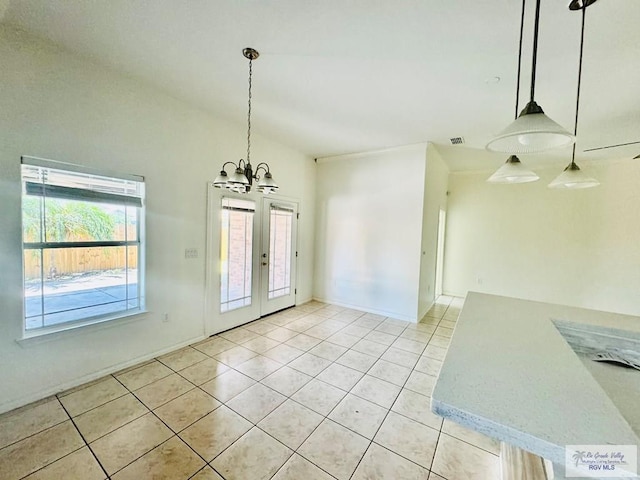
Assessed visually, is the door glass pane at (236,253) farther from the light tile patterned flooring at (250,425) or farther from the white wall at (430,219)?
the white wall at (430,219)

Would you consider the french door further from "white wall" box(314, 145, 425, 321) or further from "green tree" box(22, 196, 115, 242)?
"green tree" box(22, 196, 115, 242)

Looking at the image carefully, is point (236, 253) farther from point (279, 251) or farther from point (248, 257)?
point (279, 251)

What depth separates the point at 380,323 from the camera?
4.36 meters

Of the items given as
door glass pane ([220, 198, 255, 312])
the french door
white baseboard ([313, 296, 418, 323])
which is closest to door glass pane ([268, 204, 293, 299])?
the french door

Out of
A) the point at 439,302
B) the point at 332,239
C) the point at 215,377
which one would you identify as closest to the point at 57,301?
the point at 215,377

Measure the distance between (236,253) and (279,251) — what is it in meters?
0.96

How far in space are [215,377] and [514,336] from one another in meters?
2.66

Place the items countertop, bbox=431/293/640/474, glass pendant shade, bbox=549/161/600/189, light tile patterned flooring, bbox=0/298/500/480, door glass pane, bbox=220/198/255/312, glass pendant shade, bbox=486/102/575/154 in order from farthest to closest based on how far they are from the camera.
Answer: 1. door glass pane, bbox=220/198/255/312
2. glass pendant shade, bbox=549/161/600/189
3. light tile patterned flooring, bbox=0/298/500/480
4. glass pendant shade, bbox=486/102/575/154
5. countertop, bbox=431/293/640/474

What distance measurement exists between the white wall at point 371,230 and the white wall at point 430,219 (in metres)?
0.17

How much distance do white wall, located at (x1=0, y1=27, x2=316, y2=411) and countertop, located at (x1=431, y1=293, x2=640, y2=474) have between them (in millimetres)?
3096

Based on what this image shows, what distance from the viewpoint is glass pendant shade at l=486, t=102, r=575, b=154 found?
3.53 feet

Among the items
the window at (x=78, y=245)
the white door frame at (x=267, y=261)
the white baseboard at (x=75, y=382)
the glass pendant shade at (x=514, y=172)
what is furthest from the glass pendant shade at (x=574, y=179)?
the white baseboard at (x=75, y=382)

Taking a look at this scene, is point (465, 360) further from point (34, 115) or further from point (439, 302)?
point (439, 302)

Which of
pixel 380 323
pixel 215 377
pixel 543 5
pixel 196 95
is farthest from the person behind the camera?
pixel 380 323
